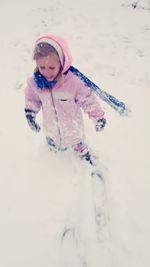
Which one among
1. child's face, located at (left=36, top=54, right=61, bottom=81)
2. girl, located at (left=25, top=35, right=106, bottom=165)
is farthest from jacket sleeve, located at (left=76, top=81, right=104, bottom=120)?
child's face, located at (left=36, top=54, right=61, bottom=81)

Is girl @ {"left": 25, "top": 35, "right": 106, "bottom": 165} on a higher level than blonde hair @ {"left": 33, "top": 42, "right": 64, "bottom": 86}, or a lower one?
lower

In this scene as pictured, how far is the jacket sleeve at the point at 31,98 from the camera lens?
3.01 m

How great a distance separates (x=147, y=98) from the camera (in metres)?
4.45

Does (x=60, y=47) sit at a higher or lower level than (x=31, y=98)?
higher

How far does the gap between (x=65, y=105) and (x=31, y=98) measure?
0.36 metres

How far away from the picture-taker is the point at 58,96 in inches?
114

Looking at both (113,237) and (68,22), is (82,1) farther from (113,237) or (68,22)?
(113,237)

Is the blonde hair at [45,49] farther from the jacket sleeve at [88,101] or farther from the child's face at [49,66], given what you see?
the jacket sleeve at [88,101]

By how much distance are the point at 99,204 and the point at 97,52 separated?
122 inches

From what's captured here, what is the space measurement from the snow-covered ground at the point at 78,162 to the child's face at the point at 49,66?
1202 millimetres

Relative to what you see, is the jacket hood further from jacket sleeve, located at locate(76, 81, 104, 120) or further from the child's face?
jacket sleeve, located at locate(76, 81, 104, 120)

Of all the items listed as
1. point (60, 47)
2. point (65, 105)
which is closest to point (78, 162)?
point (65, 105)

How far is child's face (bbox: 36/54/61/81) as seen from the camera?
8.54 feet

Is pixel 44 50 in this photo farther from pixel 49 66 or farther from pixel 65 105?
pixel 65 105
